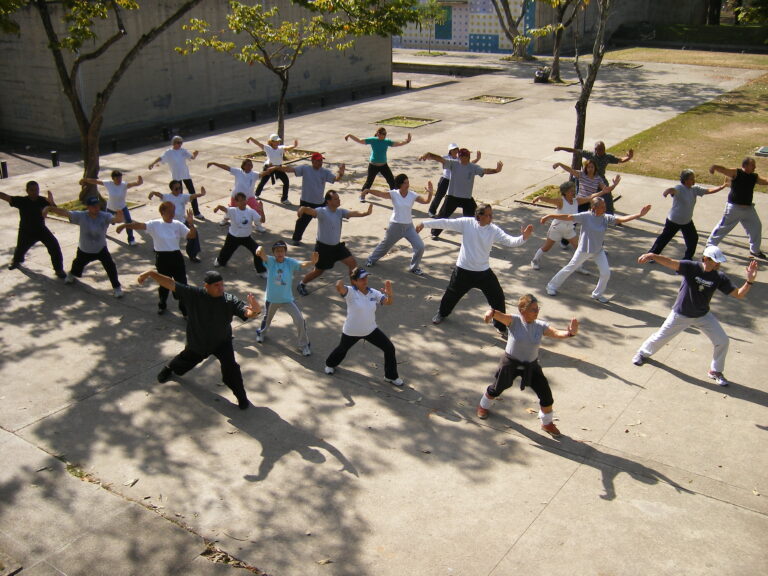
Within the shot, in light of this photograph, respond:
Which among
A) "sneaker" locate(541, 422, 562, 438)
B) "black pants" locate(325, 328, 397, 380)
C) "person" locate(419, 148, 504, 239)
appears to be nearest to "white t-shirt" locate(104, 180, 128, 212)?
"person" locate(419, 148, 504, 239)

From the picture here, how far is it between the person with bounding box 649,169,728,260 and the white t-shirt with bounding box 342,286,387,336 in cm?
595

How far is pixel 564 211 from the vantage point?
1153 centimetres

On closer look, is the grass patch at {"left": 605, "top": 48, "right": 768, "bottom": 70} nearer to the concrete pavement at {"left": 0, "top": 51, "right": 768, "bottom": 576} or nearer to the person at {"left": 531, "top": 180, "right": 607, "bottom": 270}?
the person at {"left": 531, "top": 180, "right": 607, "bottom": 270}

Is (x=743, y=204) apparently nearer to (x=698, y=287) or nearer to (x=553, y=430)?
(x=698, y=287)

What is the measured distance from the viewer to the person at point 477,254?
376 inches

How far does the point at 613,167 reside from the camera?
18703mm

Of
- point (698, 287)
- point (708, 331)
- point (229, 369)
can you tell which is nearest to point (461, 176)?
point (698, 287)

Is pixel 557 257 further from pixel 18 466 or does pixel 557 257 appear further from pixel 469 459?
pixel 18 466

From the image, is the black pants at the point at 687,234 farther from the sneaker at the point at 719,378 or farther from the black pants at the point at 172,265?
the black pants at the point at 172,265

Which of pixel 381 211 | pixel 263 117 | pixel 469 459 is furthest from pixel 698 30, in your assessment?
pixel 469 459

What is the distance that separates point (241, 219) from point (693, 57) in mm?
38034

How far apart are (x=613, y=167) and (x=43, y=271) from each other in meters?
13.3

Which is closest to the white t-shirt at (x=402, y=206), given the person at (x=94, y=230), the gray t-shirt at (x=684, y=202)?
the person at (x=94, y=230)

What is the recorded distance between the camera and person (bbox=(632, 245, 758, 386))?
8.35 m
